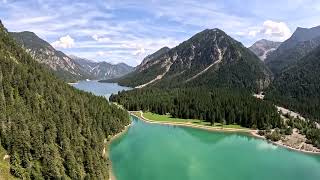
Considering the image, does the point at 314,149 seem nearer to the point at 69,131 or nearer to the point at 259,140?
the point at 259,140

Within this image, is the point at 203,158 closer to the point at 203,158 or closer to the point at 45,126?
the point at 203,158

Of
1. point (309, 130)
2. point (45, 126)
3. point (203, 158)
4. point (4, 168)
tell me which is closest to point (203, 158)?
point (203, 158)

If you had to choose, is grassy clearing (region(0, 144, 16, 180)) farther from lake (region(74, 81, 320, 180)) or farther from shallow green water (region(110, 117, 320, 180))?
shallow green water (region(110, 117, 320, 180))

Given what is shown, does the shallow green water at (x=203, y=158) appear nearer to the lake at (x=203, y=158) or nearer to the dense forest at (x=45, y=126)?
the lake at (x=203, y=158)

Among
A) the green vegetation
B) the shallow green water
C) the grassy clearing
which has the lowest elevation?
the shallow green water

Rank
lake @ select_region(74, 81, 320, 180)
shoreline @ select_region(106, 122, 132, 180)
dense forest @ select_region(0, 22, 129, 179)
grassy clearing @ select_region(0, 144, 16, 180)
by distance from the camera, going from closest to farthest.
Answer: grassy clearing @ select_region(0, 144, 16, 180) < dense forest @ select_region(0, 22, 129, 179) < shoreline @ select_region(106, 122, 132, 180) < lake @ select_region(74, 81, 320, 180)

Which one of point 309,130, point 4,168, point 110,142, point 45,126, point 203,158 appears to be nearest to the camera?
point 4,168

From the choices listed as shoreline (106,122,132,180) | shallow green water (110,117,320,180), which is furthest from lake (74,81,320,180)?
shoreline (106,122,132,180)

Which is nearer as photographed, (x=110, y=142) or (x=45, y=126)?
(x=45, y=126)
